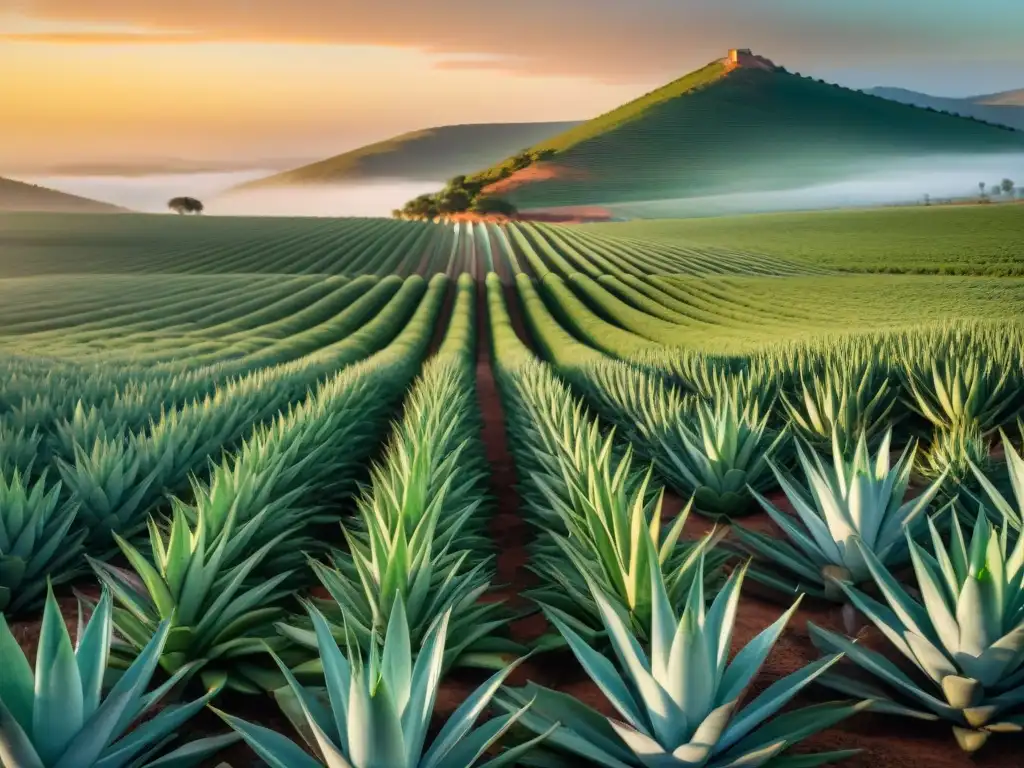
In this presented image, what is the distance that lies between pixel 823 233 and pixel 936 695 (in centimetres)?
4001

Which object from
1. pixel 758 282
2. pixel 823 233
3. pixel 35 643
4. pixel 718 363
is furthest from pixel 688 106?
pixel 35 643

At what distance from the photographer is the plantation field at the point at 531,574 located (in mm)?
2332

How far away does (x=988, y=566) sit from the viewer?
266 cm

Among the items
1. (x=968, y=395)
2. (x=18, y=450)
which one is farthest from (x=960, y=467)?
(x=18, y=450)

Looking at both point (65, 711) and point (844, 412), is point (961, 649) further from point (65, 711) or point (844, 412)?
point (844, 412)

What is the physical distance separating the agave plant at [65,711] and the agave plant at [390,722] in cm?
37

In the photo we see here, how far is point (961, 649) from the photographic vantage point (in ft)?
8.81

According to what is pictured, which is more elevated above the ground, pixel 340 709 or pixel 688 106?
pixel 688 106

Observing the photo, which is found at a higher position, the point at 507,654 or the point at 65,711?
the point at 65,711

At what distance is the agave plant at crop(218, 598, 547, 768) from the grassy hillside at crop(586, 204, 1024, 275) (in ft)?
80.7

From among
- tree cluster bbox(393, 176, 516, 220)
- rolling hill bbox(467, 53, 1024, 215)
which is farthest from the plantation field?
tree cluster bbox(393, 176, 516, 220)

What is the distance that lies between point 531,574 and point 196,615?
7.71 feet

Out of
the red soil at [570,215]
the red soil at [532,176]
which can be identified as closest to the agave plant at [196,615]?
the red soil at [570,215]

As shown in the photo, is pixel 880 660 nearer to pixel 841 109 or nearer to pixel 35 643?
pixel 35 643
